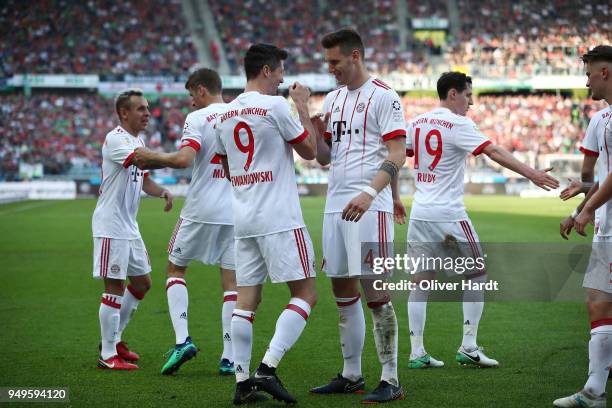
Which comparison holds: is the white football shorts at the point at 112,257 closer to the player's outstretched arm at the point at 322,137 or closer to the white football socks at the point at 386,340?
the player's outstretched arm at the point at 322,137

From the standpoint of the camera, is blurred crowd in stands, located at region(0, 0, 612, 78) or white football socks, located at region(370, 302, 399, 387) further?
blurred crowd in stands, located at region(0, 0, 612, 78)

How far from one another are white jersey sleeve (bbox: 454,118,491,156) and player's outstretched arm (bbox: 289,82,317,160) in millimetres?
1938

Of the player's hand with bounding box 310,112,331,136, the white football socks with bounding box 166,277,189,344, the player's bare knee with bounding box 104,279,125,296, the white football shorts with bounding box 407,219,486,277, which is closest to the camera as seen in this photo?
the player's hand with bounding box 310,112,331,136

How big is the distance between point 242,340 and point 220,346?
2.46 m

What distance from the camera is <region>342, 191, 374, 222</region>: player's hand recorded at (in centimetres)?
581

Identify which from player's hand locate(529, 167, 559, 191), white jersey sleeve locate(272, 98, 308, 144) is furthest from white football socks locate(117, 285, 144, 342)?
player's hand locate(529, 167, 559, 191)

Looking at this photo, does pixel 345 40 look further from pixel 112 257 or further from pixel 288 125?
pixel 112 257

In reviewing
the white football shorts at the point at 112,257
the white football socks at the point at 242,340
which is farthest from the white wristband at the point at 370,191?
the white football shorts at the point at 112,257

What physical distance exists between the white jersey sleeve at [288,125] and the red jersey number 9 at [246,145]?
0.74 feet

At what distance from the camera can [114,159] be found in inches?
303

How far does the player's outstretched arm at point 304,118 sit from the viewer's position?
6090mm

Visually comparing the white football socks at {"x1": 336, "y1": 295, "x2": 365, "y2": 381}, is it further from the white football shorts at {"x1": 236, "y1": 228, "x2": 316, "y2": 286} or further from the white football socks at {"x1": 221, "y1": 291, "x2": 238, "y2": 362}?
the white football socks at {"x1": 221, "y1": 291, "x2": 238, "y2": 362}

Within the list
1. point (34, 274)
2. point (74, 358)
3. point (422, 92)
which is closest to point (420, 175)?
point (74, 358)

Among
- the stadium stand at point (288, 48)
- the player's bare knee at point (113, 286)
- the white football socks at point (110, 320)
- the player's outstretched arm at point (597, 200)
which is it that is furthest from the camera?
the stadium stand at point (288, 48)
